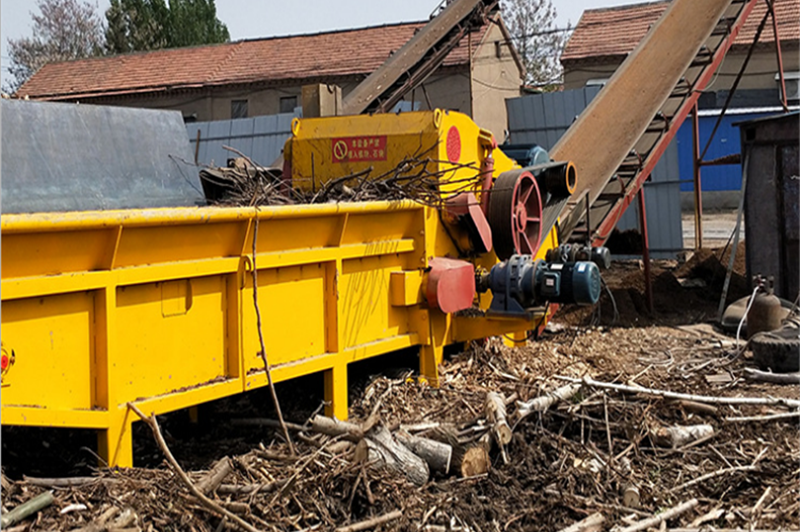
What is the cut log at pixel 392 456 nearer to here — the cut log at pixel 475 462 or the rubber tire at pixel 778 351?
the cut log at pixel 475 462

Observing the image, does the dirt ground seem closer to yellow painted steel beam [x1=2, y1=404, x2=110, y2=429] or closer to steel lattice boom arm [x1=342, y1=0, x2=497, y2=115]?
yellow painted steel beam [x1=2, y1=404, x2=110, y2=429]

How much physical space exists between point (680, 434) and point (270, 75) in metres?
22.6

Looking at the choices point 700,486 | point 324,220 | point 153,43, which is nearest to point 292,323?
point 324,220

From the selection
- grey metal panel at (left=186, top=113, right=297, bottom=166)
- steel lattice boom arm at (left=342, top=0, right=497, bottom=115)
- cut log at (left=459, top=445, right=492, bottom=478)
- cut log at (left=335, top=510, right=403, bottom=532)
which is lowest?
cut log at (left=335, top=510, right=403, bottom=532)

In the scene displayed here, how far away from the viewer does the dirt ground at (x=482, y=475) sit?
10.4ft

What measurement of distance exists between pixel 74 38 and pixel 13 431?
42658 mm

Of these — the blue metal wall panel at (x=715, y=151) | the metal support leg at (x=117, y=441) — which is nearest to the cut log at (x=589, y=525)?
the metal support leg at (x=117, y=441)

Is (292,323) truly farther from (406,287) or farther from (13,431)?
(13,431)

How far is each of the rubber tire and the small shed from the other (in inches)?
100

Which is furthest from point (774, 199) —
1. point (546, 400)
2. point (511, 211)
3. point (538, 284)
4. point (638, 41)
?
point (638, 41)

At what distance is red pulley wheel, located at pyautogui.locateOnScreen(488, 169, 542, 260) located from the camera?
5609mm

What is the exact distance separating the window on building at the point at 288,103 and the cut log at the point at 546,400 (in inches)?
850

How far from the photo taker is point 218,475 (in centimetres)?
333

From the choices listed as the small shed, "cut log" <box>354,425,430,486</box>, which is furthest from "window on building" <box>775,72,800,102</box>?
"cut log" <box>354,425,430,486</box>
